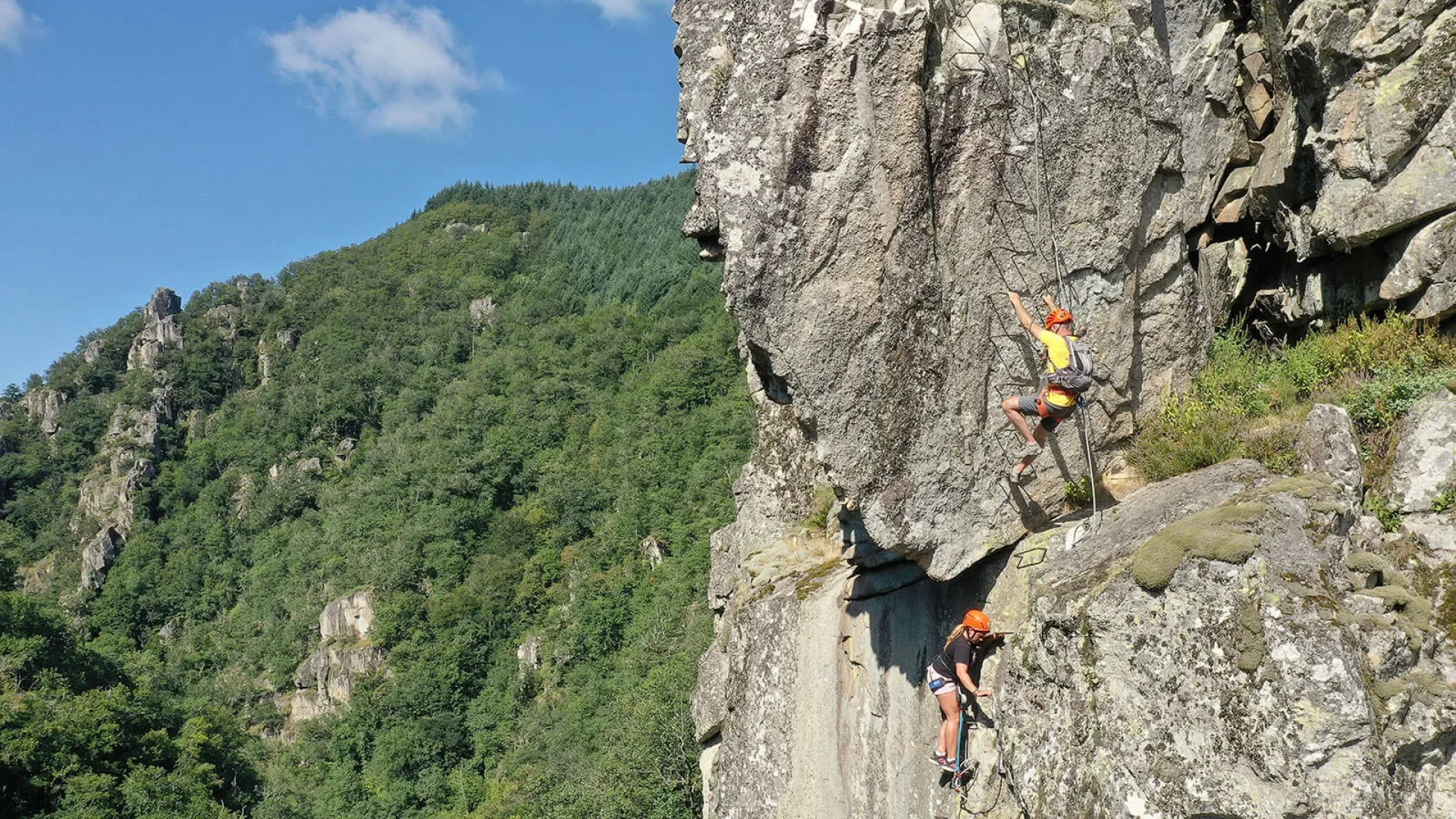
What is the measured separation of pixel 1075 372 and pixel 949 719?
11.2 feet

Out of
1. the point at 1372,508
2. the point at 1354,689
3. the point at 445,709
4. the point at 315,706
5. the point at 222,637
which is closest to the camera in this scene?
the point at 1354,689

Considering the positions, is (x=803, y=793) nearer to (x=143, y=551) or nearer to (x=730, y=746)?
(x=730, y=746)

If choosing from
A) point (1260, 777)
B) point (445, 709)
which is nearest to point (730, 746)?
point (1260, 777)

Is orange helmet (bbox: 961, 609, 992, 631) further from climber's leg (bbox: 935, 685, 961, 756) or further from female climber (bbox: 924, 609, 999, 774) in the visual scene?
climber's leg (bbox: 935, 685, 961, 756)

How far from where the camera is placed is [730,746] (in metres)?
13.8

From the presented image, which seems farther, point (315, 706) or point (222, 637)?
point (222, 637)

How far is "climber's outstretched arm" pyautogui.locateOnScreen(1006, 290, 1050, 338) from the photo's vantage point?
30.2ft

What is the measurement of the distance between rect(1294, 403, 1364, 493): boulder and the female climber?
10.1 feet

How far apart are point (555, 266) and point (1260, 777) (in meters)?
120

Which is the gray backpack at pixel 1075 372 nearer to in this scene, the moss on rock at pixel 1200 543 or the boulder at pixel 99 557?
the moss on rock at pixel 1200 543

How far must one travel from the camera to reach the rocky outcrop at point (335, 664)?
67250mm

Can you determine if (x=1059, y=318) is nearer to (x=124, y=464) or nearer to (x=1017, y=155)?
(x=1017, y=155)

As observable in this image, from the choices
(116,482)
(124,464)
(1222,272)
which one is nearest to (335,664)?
(116,482)

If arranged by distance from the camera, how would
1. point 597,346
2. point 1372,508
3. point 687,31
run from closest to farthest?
point 1372,508 < point 687,31 < point 597,346
